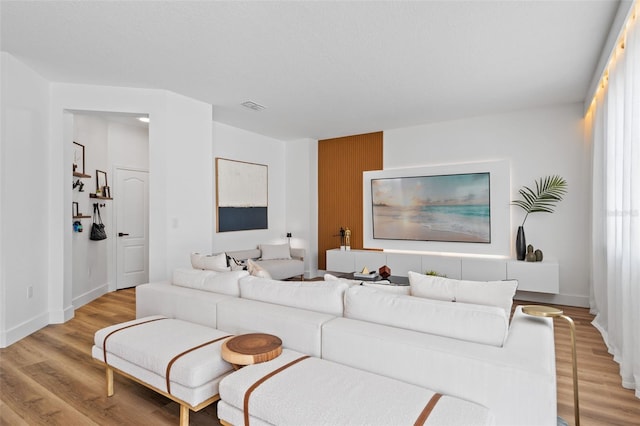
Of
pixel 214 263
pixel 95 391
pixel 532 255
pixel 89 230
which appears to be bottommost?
pixel 95 391

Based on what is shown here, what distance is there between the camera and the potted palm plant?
15.5 ft

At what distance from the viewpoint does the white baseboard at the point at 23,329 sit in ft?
10.6

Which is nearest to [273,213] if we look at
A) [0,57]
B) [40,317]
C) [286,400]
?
[40,317]

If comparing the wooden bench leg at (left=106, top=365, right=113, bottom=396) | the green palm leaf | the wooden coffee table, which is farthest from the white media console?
the wooden bench leg at (left=106, top=365, right=113, bottom=396)

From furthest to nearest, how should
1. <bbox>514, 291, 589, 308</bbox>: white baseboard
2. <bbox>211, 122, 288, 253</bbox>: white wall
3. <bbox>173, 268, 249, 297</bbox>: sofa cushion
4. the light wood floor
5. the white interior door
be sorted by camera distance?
the white interior door < <bbox>211, 122, 288, 253</bbox>: white wall < <bbox>514, 291, 589, 308</bbox>: white baseboard < <bbox>173, 268, 249, 297</bbox>: sofa cushion < the light wood floor

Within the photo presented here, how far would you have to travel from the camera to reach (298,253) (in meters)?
6.34

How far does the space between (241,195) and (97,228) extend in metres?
2.25

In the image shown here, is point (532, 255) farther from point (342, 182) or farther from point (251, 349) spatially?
point (251, 349)

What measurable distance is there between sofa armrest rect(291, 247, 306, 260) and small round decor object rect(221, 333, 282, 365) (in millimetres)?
4244

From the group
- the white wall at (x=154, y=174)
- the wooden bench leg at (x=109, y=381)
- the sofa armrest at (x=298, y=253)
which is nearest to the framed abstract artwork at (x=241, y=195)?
the sofa armrest at (x=298, y=253)

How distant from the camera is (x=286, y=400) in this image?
1.48m

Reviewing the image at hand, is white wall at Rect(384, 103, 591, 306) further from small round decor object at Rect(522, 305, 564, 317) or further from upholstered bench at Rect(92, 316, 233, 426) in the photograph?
upholstered bench at Rect(92, 316, 233, 426)

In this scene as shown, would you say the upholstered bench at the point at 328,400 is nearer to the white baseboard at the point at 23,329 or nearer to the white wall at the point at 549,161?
the white baseboard at the point at 23,329

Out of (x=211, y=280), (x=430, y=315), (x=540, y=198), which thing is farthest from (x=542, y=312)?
(x=540, y=198)
